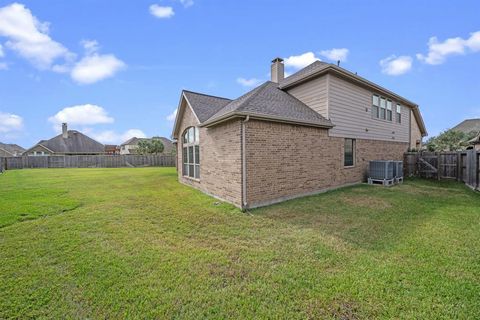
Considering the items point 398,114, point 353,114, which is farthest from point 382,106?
point 353,114

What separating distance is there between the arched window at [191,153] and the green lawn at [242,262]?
446 centimetres

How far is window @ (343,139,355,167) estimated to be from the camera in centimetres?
1097

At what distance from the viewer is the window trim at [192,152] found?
1132cm

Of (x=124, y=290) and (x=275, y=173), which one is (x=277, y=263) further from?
(x=275, y=173)

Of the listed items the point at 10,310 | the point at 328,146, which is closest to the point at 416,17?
the point at 328,146

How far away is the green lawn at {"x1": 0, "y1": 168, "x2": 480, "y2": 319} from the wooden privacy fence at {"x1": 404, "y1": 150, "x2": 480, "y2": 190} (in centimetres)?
466

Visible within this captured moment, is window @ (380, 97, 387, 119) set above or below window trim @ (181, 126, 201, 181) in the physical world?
above

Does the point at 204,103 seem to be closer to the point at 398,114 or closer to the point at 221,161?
the point at 221,161

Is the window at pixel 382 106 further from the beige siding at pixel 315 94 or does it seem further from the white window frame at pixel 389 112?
the beige siding at pixel 315 94

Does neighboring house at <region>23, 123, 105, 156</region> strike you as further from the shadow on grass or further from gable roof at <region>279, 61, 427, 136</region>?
the shadow on grass

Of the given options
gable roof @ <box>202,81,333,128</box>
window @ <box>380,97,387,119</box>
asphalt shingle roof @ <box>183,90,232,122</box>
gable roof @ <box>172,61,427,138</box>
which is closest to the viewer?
gable roof @ <box>202,81,333,128</box>

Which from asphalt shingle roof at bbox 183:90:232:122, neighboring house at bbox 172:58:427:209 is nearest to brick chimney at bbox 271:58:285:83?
neighboring house at bbox 172:58:427:209

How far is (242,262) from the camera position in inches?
153

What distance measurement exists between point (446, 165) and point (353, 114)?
696 cm
